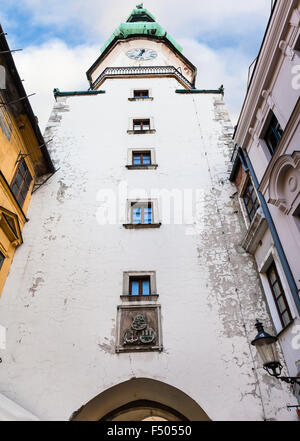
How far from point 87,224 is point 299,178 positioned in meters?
6.40

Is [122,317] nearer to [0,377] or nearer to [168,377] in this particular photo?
[168,377]

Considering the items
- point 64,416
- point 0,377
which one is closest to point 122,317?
point 64,416

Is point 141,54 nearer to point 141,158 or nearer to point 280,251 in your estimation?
point 141,158

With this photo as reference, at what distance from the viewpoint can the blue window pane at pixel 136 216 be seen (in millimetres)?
10219

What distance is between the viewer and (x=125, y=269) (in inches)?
353

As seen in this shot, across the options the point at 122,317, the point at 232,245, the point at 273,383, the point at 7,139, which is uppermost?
the point at 7,139

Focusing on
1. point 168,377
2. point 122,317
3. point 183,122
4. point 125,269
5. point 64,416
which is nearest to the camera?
Result: point 64,416

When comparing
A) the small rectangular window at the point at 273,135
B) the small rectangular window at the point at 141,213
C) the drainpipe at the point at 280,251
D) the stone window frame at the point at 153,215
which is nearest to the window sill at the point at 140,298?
→ the stone window frame at the point at 153,215

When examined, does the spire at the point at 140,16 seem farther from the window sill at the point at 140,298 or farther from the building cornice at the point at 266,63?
the window sill at the point at 140,298

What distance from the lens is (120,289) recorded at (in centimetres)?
858

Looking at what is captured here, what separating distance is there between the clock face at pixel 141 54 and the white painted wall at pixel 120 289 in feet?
26.2

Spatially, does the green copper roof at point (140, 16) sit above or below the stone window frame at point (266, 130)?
above

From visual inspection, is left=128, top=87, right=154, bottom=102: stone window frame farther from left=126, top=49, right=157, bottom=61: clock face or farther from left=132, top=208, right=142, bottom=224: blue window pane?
left=132, top=208, right=142, bottom=224: blue window pane

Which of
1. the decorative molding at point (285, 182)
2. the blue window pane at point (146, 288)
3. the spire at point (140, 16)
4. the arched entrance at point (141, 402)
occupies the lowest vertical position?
the arched entrance at point (141, 402)
